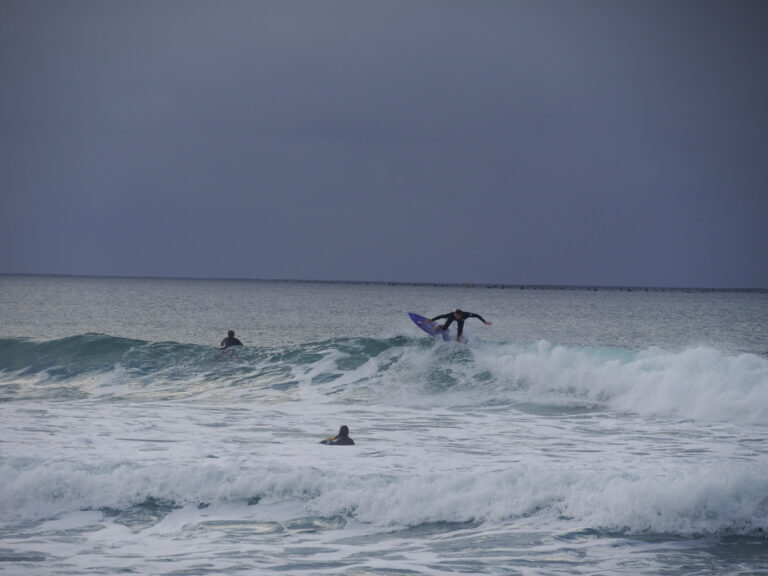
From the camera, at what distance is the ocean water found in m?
10.7

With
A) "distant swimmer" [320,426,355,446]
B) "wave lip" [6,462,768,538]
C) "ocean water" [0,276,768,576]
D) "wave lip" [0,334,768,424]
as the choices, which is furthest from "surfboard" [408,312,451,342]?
"wave lip" [6,462,768,538]

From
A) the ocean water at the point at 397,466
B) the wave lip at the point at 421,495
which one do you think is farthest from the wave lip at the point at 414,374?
the wave lip at the point at 421,495

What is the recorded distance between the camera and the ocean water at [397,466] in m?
10.7

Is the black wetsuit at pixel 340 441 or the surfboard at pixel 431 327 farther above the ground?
the surfboard at pixel 431 327

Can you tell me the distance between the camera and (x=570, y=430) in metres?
18.6

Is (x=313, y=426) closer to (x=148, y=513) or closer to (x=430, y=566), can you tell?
(x=148, y=513)

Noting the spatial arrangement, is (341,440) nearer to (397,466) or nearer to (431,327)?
(397,466)

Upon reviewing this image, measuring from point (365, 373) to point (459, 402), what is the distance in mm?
5578

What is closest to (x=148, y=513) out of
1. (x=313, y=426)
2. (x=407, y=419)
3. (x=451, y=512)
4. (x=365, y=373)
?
(x=451, y=512)

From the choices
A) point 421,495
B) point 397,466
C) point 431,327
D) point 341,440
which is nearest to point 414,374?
point 431,327

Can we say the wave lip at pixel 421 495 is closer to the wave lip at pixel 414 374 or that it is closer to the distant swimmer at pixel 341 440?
the distant swimmer at pixel 341 440

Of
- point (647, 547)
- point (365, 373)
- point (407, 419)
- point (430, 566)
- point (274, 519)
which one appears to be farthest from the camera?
point (365, 373)

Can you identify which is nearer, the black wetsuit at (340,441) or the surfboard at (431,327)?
the black wetsuit at (340,441)

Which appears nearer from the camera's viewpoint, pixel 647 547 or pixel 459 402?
pixel 647 547
